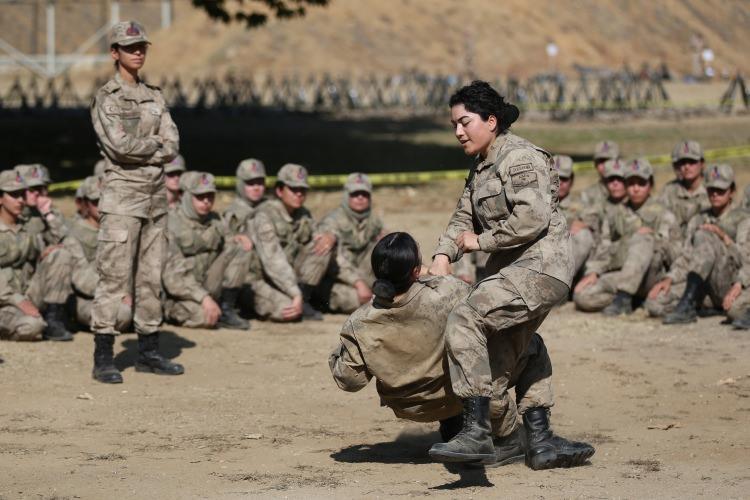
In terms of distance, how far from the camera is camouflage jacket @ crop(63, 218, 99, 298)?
39.3 feet

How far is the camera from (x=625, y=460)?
7.80 m

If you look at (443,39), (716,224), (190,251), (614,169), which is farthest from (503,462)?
(443,39)

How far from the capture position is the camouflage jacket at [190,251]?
1239 cm

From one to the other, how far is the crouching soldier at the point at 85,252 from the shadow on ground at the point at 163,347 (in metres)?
0.28

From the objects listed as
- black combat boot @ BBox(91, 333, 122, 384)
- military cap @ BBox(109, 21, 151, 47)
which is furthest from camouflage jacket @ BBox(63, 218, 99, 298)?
military cap @ BBox(109, 21, 151, 47)

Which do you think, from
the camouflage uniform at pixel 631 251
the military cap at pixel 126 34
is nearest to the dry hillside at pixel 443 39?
the camouflage uniform at pixel 631 251

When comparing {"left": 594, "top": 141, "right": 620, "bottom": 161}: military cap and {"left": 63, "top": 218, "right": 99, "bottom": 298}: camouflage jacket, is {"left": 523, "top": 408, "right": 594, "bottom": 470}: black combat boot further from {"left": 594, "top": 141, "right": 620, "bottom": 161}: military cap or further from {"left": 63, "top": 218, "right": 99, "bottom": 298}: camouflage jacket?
{"left": 594, "top": 141, "right": 620, "bottom": 161}: military cap

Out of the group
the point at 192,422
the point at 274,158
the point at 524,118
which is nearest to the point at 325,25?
the point at 524,118

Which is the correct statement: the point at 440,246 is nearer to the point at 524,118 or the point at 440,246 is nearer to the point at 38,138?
the point at 38,138

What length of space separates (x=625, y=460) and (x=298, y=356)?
4.02 metres

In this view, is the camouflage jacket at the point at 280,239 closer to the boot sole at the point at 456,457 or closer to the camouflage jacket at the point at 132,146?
the camouflage jacket at the point at 132,146

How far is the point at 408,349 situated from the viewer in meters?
7.32

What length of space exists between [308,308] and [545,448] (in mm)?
5839

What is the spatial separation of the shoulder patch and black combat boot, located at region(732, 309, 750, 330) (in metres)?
5.34
